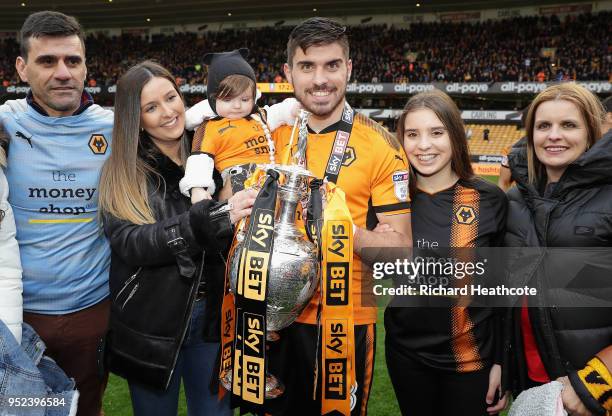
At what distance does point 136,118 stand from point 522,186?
178 cm

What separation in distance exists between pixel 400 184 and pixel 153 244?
111 centimetres

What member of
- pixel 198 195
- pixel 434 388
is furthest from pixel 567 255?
pixel 198 195

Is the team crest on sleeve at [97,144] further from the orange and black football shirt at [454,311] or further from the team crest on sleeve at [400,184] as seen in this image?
the orange and black football shirt at [454,311]

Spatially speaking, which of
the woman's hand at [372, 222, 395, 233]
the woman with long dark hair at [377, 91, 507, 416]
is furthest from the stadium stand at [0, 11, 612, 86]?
the woman's hand at [372, 222, 395, 233]

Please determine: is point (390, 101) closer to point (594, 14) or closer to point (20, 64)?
point (594, 14)

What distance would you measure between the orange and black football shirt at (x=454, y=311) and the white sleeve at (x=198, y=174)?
3.26ft

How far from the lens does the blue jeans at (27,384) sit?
6.31ft

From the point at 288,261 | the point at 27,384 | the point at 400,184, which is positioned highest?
the point at 400,184

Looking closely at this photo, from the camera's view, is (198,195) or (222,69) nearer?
(198,195)

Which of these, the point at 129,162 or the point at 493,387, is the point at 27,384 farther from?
the point at 493,387

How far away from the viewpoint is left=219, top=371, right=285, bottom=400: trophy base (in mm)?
2004

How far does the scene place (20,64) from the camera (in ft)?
8.32

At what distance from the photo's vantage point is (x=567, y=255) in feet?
6.91

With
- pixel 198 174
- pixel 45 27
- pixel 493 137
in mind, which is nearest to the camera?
pixel 198 174
